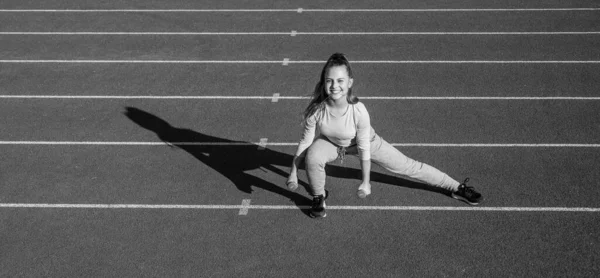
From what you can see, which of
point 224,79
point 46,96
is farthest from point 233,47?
point 46,96

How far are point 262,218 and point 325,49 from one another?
4680 mm

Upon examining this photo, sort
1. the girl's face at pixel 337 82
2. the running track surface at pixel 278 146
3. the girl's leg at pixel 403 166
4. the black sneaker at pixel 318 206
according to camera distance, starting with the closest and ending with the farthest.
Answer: the girl's face at pixel 337 82, the running track surface at pixel 278 146, the girl's leg at pixel 403 166, the black sneaker at pixel 318 206

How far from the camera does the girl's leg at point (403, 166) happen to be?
5.85m

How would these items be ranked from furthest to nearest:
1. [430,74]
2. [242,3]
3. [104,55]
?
[242,3], [104,55], [430,74]

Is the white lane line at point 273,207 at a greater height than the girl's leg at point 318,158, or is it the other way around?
the girl's leg at point 318,158

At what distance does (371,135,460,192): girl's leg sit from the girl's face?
678mm

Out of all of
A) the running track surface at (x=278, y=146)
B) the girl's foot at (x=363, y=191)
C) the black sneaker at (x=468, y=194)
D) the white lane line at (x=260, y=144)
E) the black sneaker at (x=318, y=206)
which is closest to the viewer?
the girl's foot at (x=363, y=191)

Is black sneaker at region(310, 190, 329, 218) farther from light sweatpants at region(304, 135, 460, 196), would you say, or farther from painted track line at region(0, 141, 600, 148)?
painted track line at region(0, 141, 600, 148)

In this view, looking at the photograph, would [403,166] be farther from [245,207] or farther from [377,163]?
[245,207]

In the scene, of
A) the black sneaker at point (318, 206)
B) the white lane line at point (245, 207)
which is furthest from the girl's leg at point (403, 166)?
the white lane line at point (245, 207)

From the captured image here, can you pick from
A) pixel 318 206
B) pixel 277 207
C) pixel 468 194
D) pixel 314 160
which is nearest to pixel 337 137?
pixel 314 160

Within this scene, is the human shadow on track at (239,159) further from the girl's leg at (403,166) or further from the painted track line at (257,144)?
the girl's leg at (403,166)

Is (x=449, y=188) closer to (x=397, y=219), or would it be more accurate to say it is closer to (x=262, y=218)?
(x=397, y=219)

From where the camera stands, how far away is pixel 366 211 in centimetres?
620
